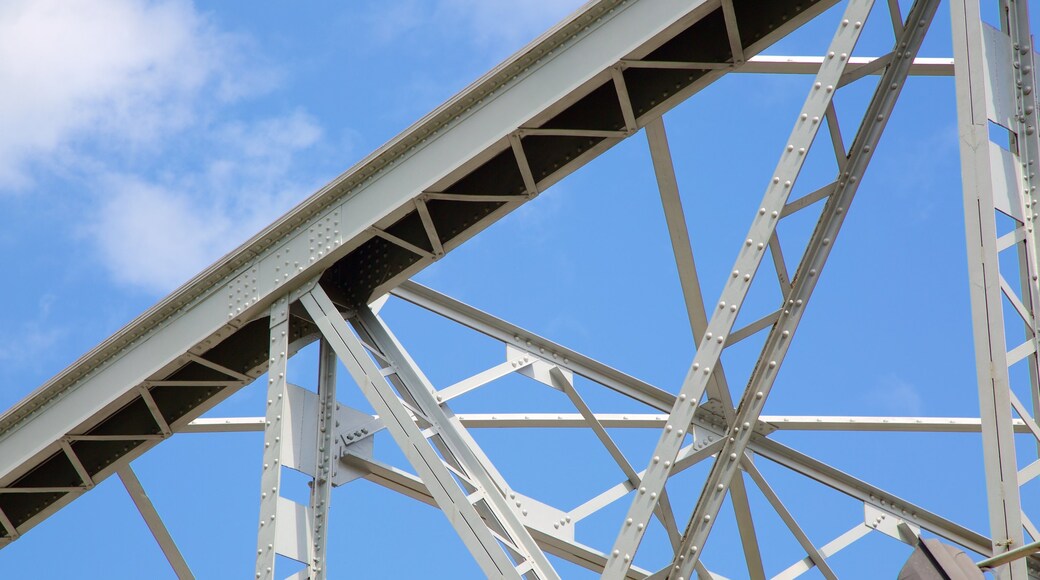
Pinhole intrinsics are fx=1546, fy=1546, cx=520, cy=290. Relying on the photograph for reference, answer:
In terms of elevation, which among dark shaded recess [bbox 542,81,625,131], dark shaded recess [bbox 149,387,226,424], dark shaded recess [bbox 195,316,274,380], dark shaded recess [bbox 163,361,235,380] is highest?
dark shaded recess [bbox 149,387,226,424]

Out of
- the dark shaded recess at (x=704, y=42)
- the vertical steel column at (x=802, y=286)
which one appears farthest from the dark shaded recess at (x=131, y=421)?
the vertical steel column at (x=802, y=286)

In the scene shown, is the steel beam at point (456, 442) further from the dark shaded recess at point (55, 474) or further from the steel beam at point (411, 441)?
the dark shaded recess at point (55, 474)

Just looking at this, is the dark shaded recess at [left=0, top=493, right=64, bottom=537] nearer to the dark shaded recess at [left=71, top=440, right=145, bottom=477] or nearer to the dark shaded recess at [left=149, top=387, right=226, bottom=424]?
the dark shaded recess at [left=71, top=440, right=145, bottom=477]

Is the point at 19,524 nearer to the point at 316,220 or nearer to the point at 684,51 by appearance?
the point at 316,220

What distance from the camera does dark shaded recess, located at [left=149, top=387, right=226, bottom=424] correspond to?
12172mm

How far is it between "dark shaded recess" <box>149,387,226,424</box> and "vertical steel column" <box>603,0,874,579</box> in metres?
4.63

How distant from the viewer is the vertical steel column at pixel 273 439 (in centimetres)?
1052

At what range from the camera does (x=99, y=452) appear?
12555 mm

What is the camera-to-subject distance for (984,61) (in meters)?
8.49

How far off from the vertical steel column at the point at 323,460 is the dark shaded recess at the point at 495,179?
1.50 meters

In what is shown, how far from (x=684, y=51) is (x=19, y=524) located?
23.0 feet

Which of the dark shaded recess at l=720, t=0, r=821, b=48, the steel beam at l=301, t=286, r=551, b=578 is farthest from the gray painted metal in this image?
the steel beam at l=301, t=286, r=551, b=578

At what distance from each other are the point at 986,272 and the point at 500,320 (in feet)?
20.3

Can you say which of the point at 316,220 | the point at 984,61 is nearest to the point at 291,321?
the point at 316,220
